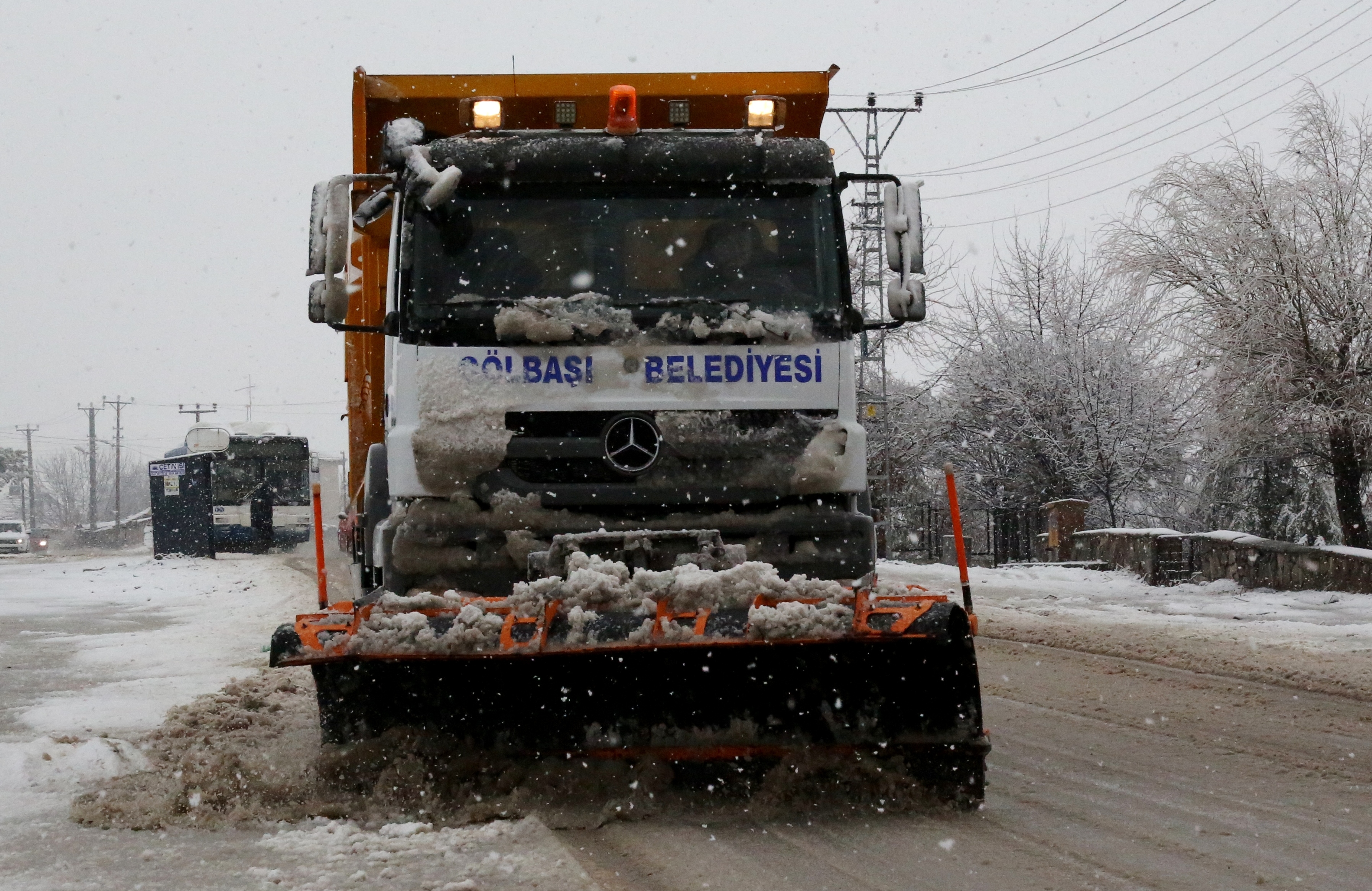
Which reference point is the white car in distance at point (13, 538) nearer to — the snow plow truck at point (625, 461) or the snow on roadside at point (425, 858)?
the snow plow truck at point (625, 461)

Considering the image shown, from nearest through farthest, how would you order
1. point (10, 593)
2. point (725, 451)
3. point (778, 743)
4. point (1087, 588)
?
point (778, 743) → point (725, 451) → point (1087, 588) → point (10, 593)

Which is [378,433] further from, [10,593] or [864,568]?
[10,593]

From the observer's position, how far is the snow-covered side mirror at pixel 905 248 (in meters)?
6.35

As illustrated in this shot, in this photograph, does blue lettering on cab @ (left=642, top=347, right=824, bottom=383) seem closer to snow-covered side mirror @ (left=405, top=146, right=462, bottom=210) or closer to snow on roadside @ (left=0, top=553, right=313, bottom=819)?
snow-covered side mirror @ (left=405, top=146, right=462, bottom=210)

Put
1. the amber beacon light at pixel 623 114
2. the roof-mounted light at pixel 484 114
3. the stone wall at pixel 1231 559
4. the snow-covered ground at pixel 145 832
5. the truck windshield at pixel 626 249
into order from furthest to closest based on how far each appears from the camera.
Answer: the stone wall at pixel 1231 559 → the roof-mounted light at pixel 484 114 → the amber beacon light at pixel 623 114 → the truck windshield at pixel 626 249 → the snow-covered ground at pixel 145 832

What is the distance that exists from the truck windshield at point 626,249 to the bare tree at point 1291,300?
12660 millimetres

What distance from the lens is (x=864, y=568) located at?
19.0 ft

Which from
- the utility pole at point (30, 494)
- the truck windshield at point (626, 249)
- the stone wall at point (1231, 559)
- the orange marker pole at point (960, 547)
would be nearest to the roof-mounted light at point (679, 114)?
the truck windshield at point (626, 249)

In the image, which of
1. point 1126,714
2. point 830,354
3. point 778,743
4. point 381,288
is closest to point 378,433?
point 381,288

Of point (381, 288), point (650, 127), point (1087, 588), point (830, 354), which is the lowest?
point (1087, 588)

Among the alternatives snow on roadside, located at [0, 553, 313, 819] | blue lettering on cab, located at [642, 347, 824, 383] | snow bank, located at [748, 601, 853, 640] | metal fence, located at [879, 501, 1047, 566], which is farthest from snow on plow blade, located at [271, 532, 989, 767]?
metal fence, located at [879, 501, 1047, 566]

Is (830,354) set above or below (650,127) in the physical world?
below

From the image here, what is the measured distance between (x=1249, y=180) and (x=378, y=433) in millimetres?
15426

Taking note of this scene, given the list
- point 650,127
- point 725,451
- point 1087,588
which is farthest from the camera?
point 1087,588
